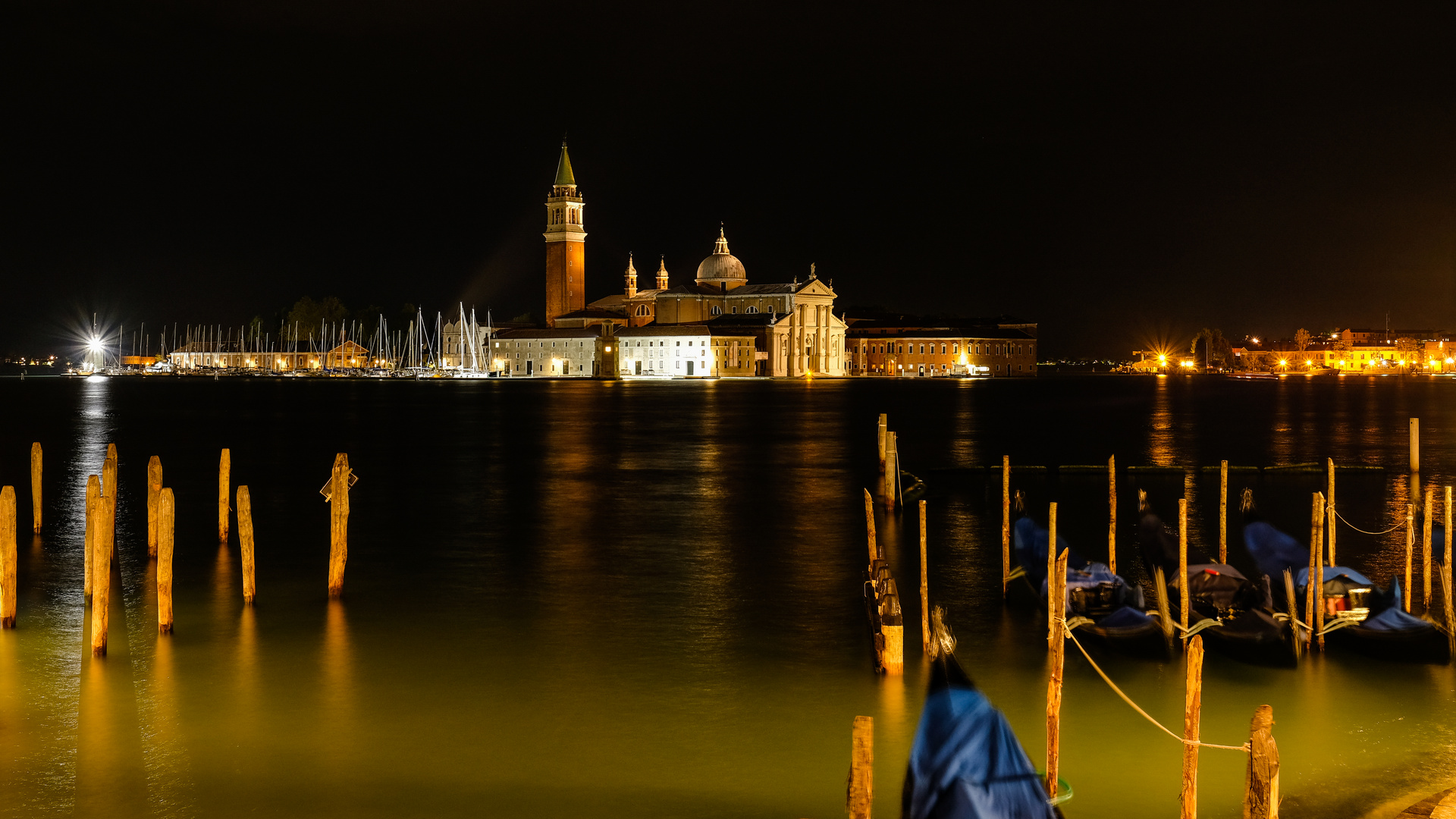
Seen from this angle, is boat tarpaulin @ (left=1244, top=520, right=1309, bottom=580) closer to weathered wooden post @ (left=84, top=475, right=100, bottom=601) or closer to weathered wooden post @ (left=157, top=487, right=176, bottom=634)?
weathered wooden post @ (left=157, top=487, right=176, bottom=634)

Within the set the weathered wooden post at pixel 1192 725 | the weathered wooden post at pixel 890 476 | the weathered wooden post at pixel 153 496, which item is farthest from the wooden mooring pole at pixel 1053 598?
the weathered wooden post at pixel 890 476

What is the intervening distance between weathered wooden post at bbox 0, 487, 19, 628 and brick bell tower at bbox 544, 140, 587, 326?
98.6 m

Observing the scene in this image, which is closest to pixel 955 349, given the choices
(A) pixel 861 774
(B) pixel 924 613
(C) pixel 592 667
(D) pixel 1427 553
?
(D) pixel 1427 553

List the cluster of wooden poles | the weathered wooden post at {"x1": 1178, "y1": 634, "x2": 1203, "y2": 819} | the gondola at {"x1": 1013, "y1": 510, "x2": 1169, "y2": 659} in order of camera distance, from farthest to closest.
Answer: the gondola at {"x1": 1013, "y1": 510, "x2": 1169, "y2": 659} < the cluster of wooden poles < the weathered wooden post at {"x1": 1178, "y1": 634, "x2": 1203, "y2": 819}

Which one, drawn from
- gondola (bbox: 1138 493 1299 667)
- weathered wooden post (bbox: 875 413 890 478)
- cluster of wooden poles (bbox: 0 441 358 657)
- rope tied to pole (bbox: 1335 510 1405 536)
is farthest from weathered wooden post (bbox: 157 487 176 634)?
rope tied to pole (bbox: 1335 510 1405 536)

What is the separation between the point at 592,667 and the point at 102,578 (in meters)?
3.90

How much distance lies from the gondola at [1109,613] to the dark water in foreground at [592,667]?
401mm

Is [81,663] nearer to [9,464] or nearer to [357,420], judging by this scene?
[9,464]

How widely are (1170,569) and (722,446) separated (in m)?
22.5

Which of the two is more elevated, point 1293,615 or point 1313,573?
point 1313,573

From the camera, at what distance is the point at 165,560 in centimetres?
1090

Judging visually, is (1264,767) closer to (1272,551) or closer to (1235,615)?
(1235,615)

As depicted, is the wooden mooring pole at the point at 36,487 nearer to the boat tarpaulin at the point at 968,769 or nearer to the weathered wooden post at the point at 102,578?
the weathered wooden post at the point at 102,578

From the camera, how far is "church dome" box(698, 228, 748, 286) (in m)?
112
